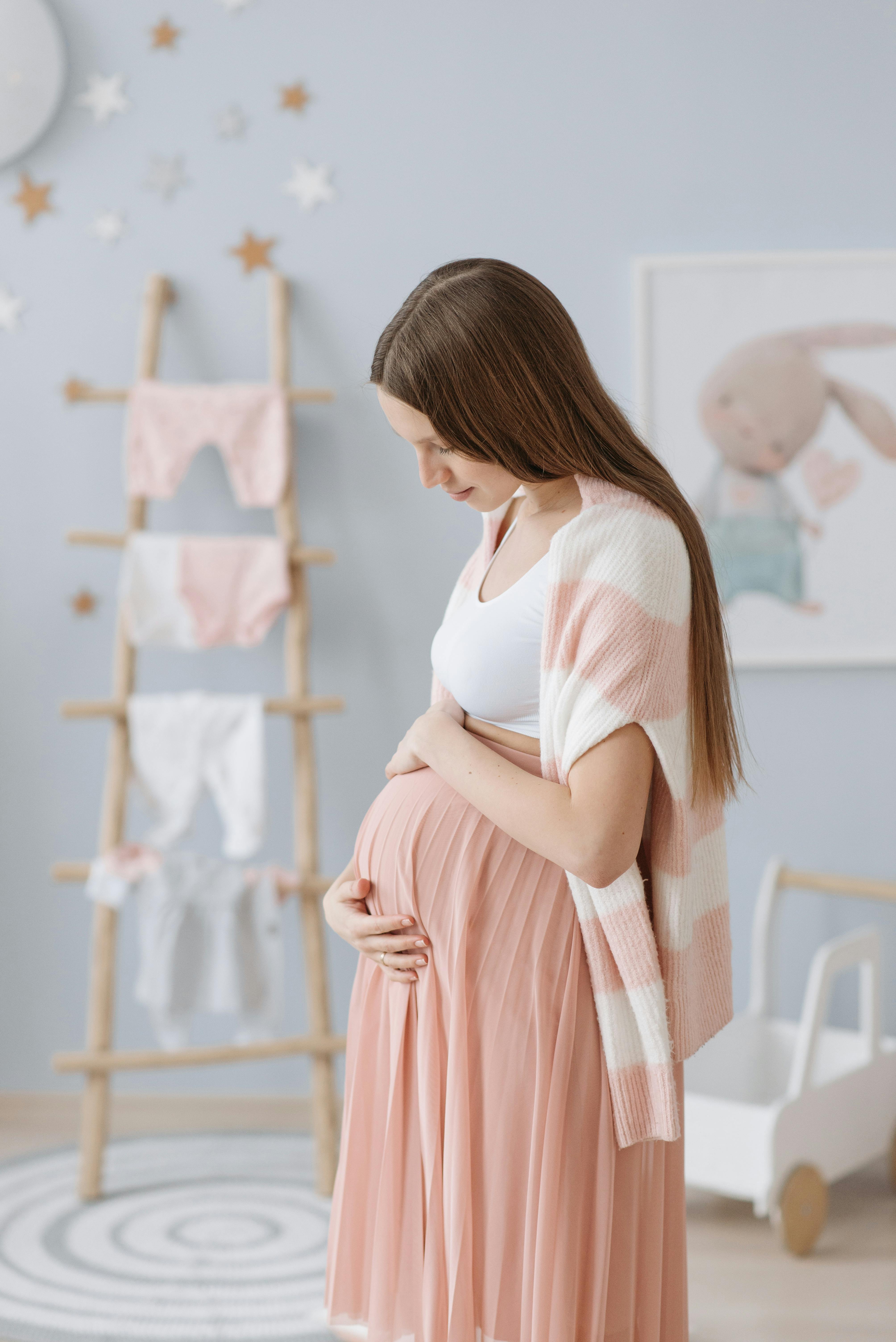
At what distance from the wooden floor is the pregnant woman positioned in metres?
0.77

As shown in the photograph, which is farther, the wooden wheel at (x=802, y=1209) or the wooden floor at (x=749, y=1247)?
the wooden wheel at (x=802, y=1209)

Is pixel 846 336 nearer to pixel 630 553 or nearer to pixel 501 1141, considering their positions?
pixel 630 553

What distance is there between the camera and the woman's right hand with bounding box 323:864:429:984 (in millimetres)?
965

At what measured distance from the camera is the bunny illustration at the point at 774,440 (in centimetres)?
212

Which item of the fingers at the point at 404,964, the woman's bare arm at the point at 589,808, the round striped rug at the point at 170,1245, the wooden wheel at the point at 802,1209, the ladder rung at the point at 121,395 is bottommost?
the round striped rug at the point at 170,1245

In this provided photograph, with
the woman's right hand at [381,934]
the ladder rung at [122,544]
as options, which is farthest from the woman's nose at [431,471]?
the ladder rung at [122,544]

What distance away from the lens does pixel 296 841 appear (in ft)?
7.07

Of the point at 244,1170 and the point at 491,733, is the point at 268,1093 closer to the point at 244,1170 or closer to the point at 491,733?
the point at 244,1170

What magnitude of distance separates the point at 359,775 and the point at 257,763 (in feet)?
0.93

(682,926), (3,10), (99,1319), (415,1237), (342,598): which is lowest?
(99,1319)

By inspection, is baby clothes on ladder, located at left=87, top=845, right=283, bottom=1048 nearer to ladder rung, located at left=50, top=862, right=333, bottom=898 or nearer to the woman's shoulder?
ladder rung, located at left=50, top=862, right=333, bottom=898

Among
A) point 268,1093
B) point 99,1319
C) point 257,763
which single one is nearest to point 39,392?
point 257,763

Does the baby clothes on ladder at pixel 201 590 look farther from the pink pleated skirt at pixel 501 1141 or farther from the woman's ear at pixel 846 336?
the pink pleated skirt at pixel 501 1141

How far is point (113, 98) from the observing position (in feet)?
7.14
